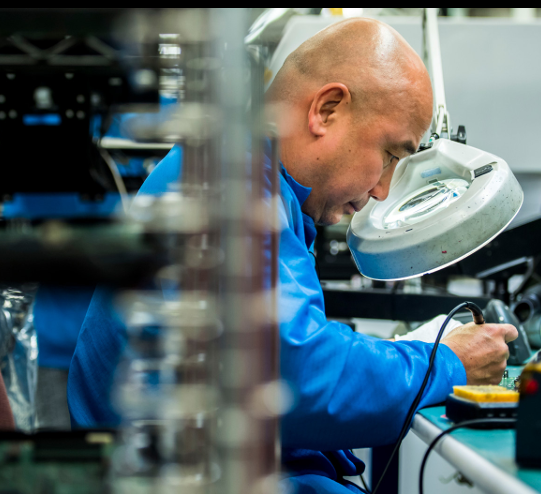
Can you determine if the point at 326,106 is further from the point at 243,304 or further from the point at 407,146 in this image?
the point at 243,304

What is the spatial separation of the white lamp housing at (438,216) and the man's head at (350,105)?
0.32 feet

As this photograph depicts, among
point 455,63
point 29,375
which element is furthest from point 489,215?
point 29,375

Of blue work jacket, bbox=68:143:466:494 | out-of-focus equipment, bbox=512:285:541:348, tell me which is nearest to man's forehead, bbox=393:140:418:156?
blue work jacket, bbox=68:143:466:494

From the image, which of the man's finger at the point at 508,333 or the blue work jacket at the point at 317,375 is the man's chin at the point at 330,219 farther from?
the man's finger at the point at 508,333

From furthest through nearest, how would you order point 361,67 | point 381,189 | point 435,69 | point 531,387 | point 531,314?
point 531,314 < point 435,69 < point 381,189 < point 361,67 < point 531,387

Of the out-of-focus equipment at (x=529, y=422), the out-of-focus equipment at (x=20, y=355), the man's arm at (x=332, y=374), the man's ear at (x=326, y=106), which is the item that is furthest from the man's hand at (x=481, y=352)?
the out-of-focus equipment at (x=20, y=355)

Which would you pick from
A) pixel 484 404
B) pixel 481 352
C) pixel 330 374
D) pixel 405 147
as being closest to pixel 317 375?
pixel 330 374

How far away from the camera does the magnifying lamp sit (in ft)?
2.93

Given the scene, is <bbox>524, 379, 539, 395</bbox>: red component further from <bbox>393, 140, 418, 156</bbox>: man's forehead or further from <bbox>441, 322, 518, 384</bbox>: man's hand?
<bbox>393, 140, 418, 156</bbox>: man's forehead

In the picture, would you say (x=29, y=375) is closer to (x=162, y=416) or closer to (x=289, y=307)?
(x=289, y=307)

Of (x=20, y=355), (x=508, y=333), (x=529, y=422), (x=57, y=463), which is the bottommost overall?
(x=20, y=355)

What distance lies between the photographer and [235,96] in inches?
11.2

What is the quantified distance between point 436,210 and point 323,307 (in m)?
0.33

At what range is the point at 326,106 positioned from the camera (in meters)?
1.01
